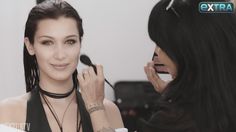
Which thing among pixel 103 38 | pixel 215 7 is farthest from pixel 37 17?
pixel 103 38

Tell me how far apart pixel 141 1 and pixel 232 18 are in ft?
4.67

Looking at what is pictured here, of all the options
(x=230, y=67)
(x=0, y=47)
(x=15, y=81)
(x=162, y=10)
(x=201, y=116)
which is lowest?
(x=15, y=81)

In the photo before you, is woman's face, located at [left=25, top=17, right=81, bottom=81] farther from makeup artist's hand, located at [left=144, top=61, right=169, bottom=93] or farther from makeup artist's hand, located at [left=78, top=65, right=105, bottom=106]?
makeup artist's hand, located at [left=144, top=61, right=169, bottom=93]

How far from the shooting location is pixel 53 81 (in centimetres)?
114

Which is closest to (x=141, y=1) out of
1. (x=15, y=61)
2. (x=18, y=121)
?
(x=15, y=61)

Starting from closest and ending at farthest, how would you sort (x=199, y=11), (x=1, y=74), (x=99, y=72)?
(x=199, y=11) < (x=99, y=72) < (x=1, y=74)

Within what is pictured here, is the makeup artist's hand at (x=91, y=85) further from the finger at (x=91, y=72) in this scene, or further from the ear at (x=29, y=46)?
the ear at (x=29, y=46)

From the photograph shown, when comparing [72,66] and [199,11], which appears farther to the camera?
[72,66]

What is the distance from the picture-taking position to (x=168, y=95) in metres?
0.91

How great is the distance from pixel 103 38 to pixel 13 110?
117 centimetres

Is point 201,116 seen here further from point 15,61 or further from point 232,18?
point 15,61

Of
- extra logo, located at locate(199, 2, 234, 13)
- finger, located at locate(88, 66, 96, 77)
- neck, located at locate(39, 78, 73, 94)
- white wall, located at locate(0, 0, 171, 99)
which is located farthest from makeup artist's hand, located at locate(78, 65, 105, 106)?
white wall, located at locate(0, 0, 171, 99)

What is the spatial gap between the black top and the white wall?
3.36ft

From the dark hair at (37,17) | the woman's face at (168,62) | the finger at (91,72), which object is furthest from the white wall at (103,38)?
the woman's face at (168,62)
